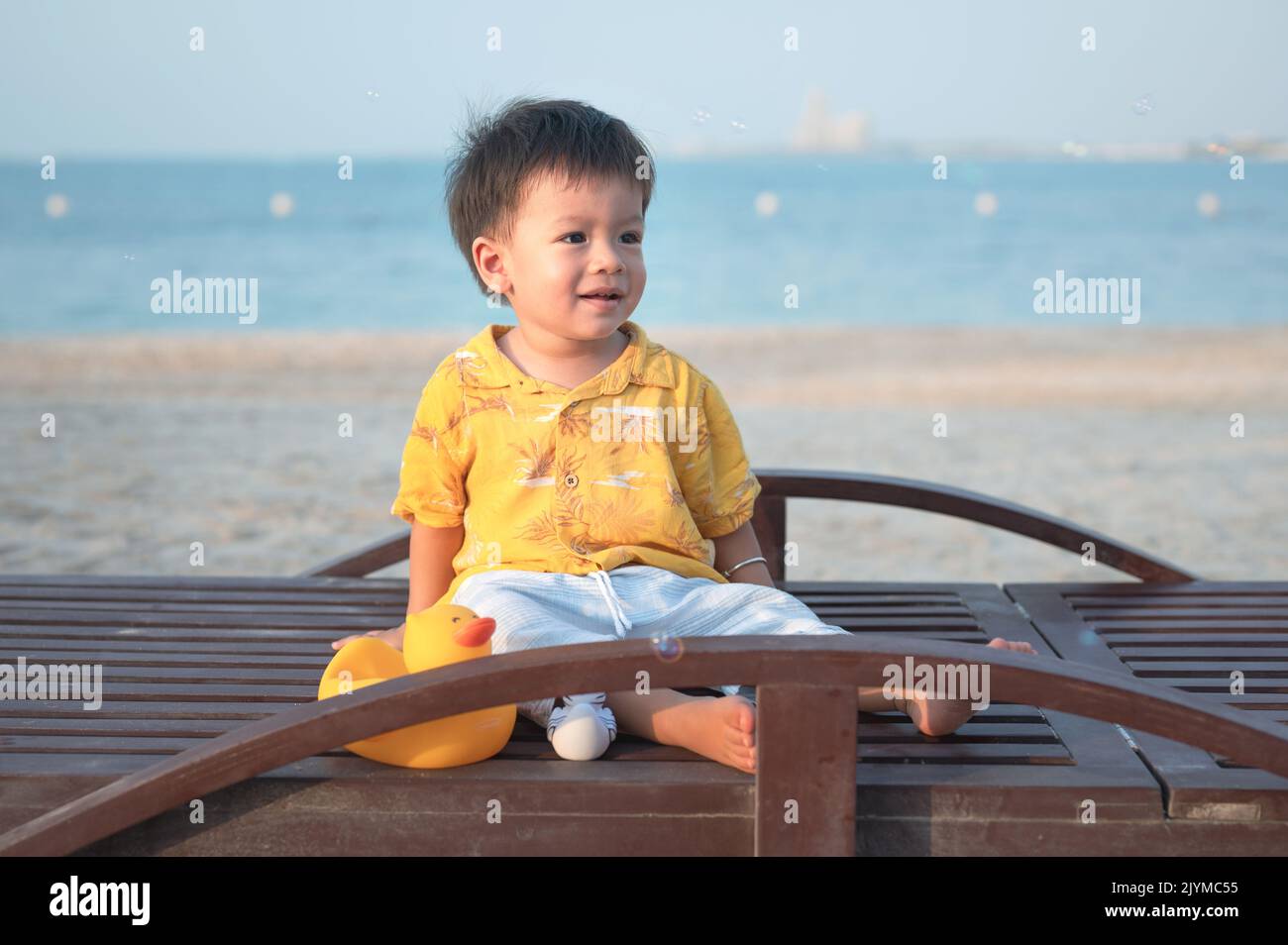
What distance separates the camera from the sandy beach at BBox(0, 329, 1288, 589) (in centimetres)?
638

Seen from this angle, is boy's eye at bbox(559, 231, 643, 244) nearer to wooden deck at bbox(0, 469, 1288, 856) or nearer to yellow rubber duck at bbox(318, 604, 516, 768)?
yellow rubber duck at bbox(318, 604, 516, 768)

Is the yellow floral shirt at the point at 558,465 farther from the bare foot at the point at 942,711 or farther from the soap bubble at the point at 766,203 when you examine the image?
the soap bubble at the point at 766,203

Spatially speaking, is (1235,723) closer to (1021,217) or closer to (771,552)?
(771,552)

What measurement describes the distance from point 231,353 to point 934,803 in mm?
11902

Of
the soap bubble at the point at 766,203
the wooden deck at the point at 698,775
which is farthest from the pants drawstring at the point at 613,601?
the soap bubble at the point at 766,203

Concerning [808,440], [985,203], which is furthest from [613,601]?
[985,203]

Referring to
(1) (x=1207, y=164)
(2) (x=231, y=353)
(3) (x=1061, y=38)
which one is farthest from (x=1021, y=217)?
(2) (x=231, y=353)

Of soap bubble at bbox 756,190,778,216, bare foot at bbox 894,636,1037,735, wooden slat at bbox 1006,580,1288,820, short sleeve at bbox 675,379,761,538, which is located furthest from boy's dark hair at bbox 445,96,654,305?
soap bubble at bbox 756,190,778,216

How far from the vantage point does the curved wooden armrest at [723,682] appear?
211cm

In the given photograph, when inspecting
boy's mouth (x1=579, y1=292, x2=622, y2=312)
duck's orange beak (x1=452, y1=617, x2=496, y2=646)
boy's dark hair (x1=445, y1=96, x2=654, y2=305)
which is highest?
boy's dark hair (x1=445, y1=96, x2=654, y2=305)

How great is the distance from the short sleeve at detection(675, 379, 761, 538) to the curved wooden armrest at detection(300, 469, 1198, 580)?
47 cm
